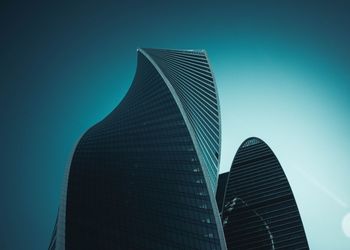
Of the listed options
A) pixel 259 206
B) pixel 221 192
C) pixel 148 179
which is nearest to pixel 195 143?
pixel 148 179

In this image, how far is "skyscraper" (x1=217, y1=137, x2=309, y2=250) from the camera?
318ft

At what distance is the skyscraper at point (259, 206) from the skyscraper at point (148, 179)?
24475 mm

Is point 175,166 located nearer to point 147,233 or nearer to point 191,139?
point 191,139

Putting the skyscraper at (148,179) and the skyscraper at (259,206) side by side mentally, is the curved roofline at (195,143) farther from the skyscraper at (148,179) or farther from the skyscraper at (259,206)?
the skyscraper at (259,206)

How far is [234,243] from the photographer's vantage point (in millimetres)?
99750

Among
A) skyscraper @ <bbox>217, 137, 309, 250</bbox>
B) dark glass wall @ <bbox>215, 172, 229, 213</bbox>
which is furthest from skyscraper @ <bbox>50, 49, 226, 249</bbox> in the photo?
skyscraper @ <bbox>217, 137, 309, 250</bbox>

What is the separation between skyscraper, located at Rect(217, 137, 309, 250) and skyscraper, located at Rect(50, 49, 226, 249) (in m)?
24.5

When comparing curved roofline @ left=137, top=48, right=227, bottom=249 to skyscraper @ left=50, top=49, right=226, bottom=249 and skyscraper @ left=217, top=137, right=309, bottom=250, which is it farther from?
skyscraper @ left=217, top=137, right=309, bottom=250

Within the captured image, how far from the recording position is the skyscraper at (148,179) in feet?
188

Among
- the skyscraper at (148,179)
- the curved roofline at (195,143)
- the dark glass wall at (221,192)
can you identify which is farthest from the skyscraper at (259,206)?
the curved roofline at (195,143)

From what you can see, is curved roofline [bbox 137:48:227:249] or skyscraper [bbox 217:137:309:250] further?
skyscraper [bbox 217:137:309:250]

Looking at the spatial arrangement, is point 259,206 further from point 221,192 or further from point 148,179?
point 148,179

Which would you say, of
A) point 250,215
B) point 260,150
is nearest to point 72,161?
point 250,215

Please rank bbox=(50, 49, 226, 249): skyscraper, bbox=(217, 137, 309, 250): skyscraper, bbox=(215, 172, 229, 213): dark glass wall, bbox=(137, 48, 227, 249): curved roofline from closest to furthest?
bbox=(50, 49, 226, 249): skyscraper
bbox=(137, 48, 227, 249): curved roofline
bbox=(217, 137, 309, 250): skyscraper
bbox=(215, 172, 229, 213): dark glass wall
